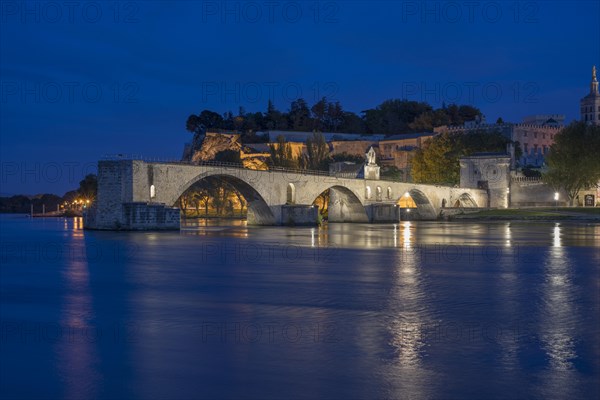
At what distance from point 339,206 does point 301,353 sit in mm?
71282

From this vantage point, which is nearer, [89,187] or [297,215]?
[297,215]

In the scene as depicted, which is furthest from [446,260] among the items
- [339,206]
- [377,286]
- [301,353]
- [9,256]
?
[339,206]

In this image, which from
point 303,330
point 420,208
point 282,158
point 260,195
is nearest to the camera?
point 303,330

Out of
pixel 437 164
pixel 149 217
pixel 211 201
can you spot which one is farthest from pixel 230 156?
pixel 149 217

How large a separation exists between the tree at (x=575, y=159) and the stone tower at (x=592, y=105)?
68.8m

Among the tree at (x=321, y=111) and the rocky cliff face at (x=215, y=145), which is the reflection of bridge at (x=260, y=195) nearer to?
the rocky cliff face at (x=215, y=145)

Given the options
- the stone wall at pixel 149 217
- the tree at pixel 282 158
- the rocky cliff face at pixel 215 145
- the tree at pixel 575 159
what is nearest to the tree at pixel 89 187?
the rocky cliff face at pixel 215 145

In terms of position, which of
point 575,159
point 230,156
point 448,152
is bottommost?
point 575,159

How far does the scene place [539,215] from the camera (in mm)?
70438

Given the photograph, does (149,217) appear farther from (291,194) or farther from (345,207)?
(345,207)

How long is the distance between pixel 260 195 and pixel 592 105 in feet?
345

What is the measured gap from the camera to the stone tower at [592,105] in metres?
140

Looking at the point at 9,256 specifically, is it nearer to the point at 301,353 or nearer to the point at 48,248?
the point at 48,248

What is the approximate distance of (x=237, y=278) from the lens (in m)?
20.9
